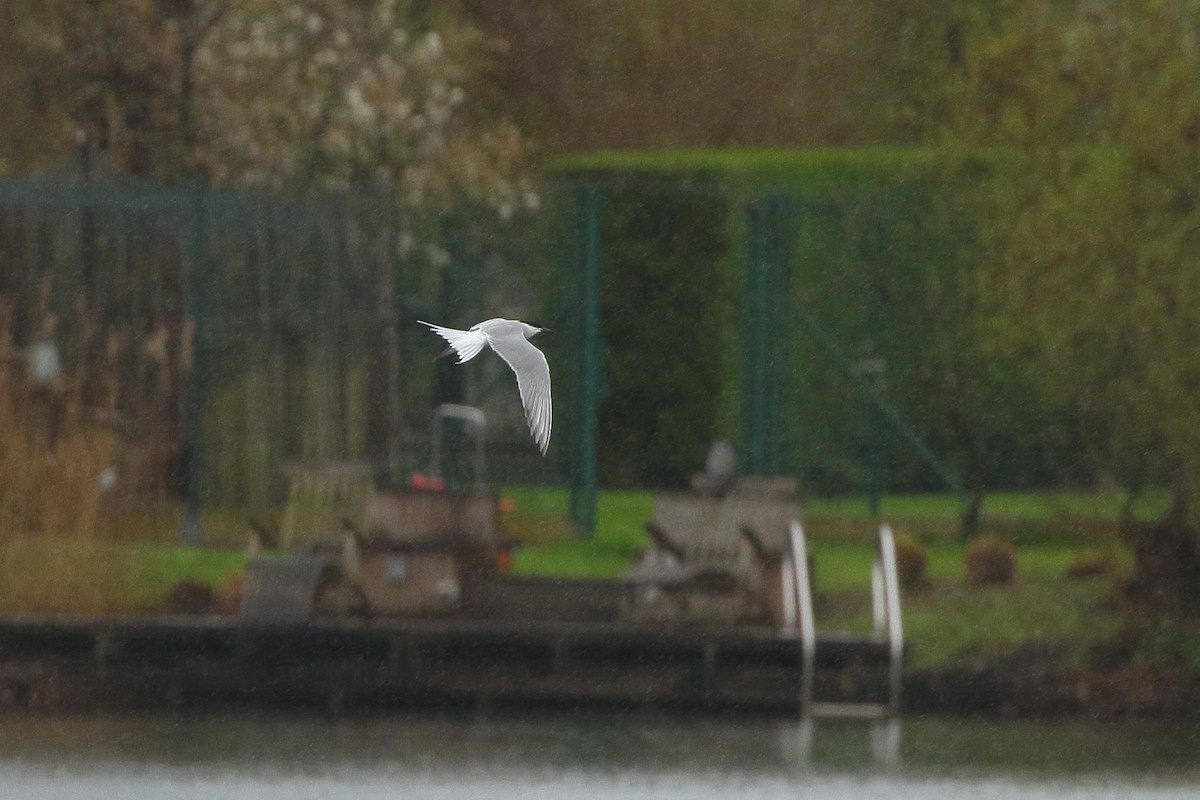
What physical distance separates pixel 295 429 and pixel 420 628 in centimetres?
248

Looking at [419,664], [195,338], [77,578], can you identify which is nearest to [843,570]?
[419,664]

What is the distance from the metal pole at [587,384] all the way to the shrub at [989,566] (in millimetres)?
2279

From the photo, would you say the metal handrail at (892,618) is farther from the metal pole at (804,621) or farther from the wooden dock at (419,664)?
the metal pole at (804,621)

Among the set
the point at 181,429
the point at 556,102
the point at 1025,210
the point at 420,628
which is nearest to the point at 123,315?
the point at 181,429

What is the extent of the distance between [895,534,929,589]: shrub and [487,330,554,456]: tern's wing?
6.35m

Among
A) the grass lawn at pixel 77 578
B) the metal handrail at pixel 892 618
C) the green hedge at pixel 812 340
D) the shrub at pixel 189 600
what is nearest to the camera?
the metal handrail at pixel 892 618

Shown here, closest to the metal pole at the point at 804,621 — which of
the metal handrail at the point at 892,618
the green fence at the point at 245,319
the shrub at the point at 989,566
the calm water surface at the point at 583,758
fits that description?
the calm water surface at the point at 583,758

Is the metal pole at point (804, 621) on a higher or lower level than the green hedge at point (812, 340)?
lower

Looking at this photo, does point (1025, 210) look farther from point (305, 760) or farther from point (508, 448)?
point (305, 760)

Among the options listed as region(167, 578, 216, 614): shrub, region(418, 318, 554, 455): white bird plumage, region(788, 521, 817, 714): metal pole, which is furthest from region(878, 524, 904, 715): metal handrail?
region(418, 318, 554, 455): white bird plumage

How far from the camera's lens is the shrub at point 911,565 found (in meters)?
16.0

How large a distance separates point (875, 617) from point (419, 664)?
229cm

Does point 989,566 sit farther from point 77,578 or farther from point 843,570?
point 77,578

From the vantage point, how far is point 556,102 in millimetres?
25531
